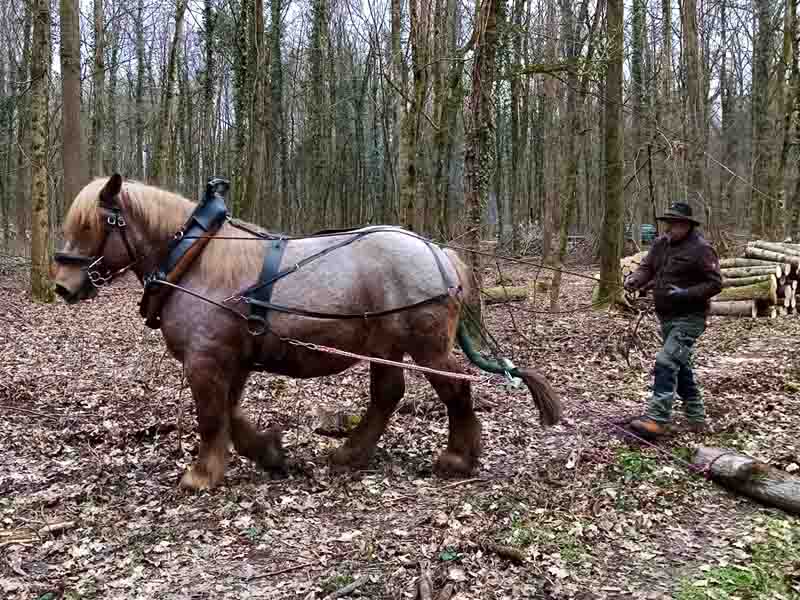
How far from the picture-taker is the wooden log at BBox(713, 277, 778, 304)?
10.8m

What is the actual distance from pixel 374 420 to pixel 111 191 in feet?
8.21

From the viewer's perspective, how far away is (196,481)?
4.35m

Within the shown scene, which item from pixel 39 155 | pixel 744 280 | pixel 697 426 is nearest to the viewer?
pixel 697 426

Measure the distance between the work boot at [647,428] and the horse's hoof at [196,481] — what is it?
3.37 metres

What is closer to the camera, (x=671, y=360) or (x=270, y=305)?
(x=270, y=305)

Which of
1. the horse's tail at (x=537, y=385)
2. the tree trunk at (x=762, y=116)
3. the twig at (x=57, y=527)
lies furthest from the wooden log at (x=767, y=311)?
the twig at (x=57, y=527)

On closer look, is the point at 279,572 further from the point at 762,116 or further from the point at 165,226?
the point at 762,116

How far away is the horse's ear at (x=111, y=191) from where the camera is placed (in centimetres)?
414

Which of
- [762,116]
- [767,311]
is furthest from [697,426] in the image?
[762,116]

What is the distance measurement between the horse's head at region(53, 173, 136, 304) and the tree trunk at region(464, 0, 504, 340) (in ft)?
14.4

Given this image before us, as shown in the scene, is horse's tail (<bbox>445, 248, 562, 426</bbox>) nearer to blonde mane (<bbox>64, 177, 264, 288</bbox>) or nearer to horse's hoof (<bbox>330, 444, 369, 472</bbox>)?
horse's hoof (<bbox>330, 444, 369, 472</bbox>)

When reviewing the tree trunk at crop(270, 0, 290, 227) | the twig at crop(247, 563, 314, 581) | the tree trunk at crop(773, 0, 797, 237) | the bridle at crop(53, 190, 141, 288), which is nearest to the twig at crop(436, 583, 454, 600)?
the twig at crop(247, 563, 314, 581)

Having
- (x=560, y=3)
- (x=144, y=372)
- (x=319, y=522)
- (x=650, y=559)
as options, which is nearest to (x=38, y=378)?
(x=144, y=372)

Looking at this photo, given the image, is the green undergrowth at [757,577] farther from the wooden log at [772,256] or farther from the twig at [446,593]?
the wooden log at [772,256]
